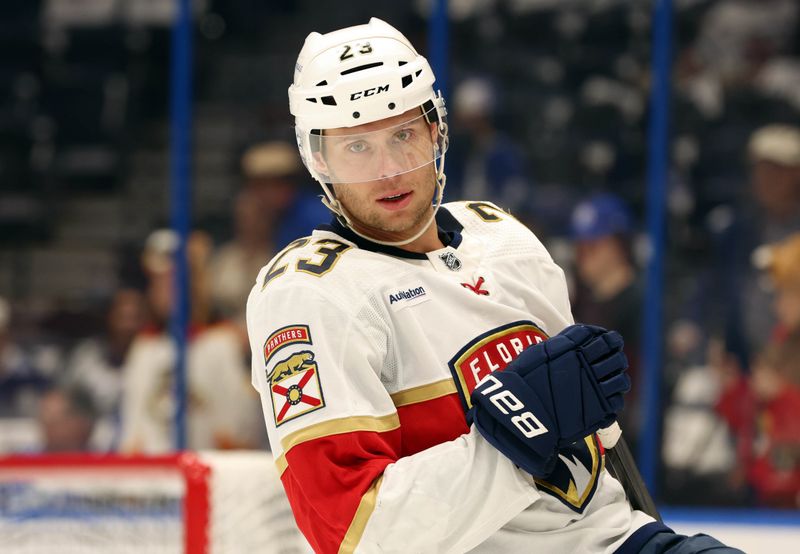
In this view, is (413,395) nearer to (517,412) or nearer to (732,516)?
(517,412)

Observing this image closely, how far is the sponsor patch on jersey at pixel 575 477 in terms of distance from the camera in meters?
1.84

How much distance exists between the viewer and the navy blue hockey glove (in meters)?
1.67

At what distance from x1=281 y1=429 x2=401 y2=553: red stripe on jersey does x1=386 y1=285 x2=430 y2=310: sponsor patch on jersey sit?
0.67ft

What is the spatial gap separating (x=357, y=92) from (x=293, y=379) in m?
0.44

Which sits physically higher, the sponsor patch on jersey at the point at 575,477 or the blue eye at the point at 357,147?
the blue eye at the point at 357,147

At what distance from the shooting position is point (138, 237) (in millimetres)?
4637

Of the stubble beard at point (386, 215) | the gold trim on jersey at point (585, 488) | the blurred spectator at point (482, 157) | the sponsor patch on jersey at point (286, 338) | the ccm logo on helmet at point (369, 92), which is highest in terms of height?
the ccm logo on helmet at point (369, 92)

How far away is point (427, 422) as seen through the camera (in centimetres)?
183

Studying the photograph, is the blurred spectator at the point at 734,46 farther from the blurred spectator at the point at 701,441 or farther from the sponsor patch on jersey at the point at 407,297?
the sponsor patch on jersey at the point at 407,297

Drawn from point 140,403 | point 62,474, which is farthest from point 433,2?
point 62,474

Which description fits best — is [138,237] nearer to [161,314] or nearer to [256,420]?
[161,314]

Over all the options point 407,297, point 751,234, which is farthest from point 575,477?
point 751,234

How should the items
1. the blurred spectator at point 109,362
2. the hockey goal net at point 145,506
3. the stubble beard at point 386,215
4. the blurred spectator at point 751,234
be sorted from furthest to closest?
the blurred spectator at point 109,362
the blurred spectator at point 751,234
the hockey goal net at point 145,506
the stubble beard at point 386,215

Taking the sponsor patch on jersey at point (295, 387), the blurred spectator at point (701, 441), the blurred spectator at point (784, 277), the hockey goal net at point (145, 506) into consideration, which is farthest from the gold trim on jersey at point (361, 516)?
the blurred spectator at point (784, 277)
